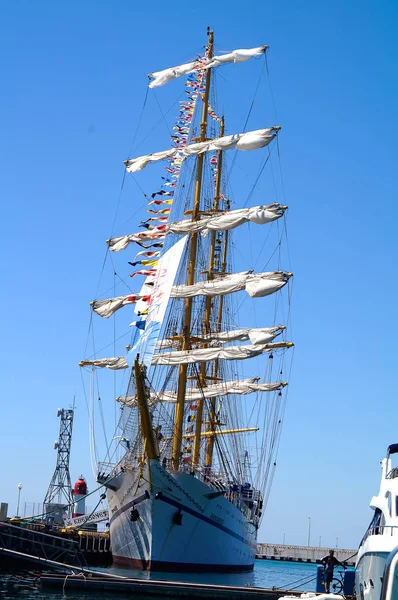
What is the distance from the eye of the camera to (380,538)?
883 inches

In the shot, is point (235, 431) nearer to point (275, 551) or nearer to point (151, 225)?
point (151, 225)

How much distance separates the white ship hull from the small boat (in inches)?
727

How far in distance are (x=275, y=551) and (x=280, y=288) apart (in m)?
112

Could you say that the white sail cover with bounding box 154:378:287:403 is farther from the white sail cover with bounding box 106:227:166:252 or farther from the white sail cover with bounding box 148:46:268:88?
the white sail cover with bounding box 148:46:268:88

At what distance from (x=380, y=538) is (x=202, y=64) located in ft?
143

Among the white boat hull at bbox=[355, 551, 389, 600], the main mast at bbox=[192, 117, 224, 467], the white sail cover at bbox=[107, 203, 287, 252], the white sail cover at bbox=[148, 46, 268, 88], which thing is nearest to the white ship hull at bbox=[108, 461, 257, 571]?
the main mast at bbox=[192, 117, 224, 467]

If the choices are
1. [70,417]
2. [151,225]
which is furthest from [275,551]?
[151,225]

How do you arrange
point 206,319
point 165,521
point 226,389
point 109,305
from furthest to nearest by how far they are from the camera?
1. point 206,319
2. point 226,389
3. point 109,305
4. point 165,521

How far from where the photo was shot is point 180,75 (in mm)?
60406

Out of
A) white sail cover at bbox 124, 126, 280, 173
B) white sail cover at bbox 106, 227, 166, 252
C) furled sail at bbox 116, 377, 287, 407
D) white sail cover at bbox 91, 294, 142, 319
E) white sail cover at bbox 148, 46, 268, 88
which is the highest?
white sail cover at bbox 148, 46, 268, 88

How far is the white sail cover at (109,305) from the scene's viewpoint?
189ft

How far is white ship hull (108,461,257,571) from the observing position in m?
44.0

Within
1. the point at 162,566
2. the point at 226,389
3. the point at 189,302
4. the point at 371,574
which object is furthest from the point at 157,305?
the point at 371,574

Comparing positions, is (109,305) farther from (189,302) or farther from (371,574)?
(371,574)
